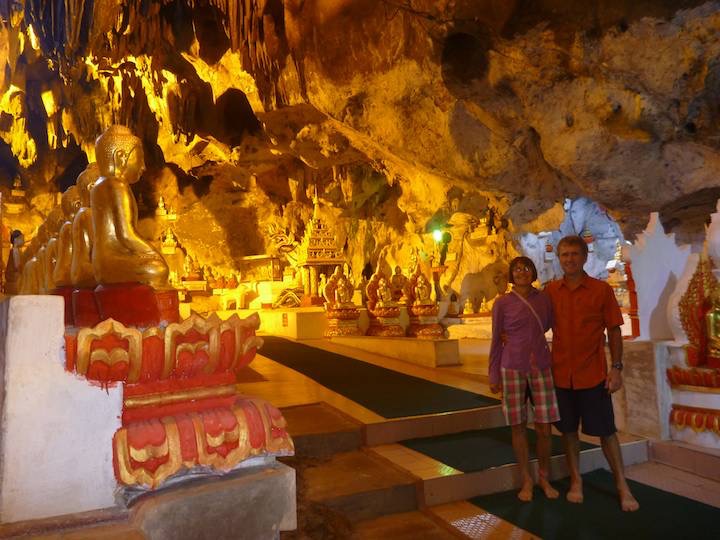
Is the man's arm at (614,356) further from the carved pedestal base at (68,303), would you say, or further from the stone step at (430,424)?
the carved pedestal base at (68,303)

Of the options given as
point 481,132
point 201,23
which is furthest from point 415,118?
point 201,23

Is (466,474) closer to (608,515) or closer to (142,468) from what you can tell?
(608,515)

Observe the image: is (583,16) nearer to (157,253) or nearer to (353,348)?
(353,348)

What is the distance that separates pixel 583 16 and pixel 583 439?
27.9 feet

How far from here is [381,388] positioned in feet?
17.0

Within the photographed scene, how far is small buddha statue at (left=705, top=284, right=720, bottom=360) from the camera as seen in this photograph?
126 inches

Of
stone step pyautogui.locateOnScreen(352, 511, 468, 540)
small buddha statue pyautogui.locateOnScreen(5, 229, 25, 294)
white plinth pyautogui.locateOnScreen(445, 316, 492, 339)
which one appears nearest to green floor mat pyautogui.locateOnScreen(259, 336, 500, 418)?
stone step pyautogui.locateOnScreen(352, 511, 468, 540)

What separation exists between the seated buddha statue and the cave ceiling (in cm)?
880

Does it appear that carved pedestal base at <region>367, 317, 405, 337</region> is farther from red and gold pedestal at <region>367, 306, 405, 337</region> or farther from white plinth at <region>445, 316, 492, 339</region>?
white plinth at <region>445, 316, 492, 339</region>

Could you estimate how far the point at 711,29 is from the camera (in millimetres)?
8586

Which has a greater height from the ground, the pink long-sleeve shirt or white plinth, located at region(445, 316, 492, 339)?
the pink long-sleeve shirt

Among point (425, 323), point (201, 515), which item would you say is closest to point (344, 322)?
point (425, 323)

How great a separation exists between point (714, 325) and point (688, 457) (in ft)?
2.78

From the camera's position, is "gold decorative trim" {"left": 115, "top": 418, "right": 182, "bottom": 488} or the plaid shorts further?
the plaid shorts
